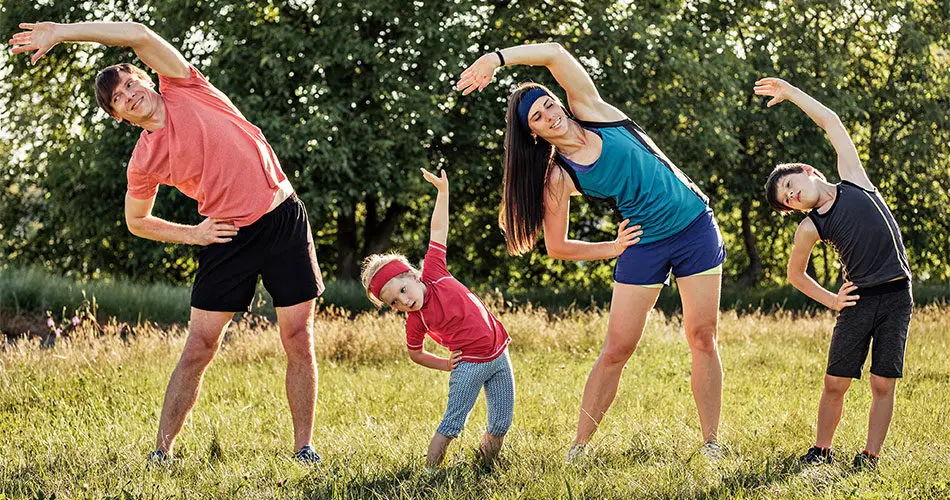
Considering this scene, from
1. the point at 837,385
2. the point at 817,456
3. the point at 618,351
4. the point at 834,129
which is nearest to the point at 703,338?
the point at 618,351

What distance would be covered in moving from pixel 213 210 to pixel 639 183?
77.6 inches

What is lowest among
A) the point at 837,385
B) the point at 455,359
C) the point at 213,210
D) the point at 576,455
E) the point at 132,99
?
the point at 576,455

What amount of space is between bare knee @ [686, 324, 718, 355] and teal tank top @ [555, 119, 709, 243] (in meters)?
0.48

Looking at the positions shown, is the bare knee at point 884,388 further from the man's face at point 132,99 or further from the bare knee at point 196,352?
the man's face at point 132,99

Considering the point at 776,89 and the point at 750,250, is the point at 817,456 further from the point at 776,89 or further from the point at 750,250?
the point at 750,250

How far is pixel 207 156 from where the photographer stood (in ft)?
14.6

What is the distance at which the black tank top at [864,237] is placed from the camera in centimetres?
437

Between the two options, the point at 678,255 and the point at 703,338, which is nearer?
the point at 678,255

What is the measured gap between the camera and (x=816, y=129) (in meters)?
18.9

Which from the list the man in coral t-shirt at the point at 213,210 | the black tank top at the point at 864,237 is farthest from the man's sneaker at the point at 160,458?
the black tank top at the point at 864,237

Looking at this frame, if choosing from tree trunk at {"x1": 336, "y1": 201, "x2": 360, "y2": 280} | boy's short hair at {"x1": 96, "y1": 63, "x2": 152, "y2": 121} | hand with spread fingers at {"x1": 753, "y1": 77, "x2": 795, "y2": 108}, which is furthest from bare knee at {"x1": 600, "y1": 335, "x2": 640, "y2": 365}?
tree trunk at {"x1": 336, "y1": 201, "x2": 360, "y2": 280}

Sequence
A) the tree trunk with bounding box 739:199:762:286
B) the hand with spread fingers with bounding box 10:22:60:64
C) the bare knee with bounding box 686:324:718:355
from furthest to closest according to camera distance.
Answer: the tree trunk with bounding box 739:199:762:286 → the bare knee with bounding box 686:324:718:355 → the hand with spread fingers with bounding box 10:22:60:64

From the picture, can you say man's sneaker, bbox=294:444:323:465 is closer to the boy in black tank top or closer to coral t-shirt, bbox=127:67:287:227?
coral t-shirt, bbox=127:67:287:227

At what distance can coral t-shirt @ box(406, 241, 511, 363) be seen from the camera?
4.30 metres
